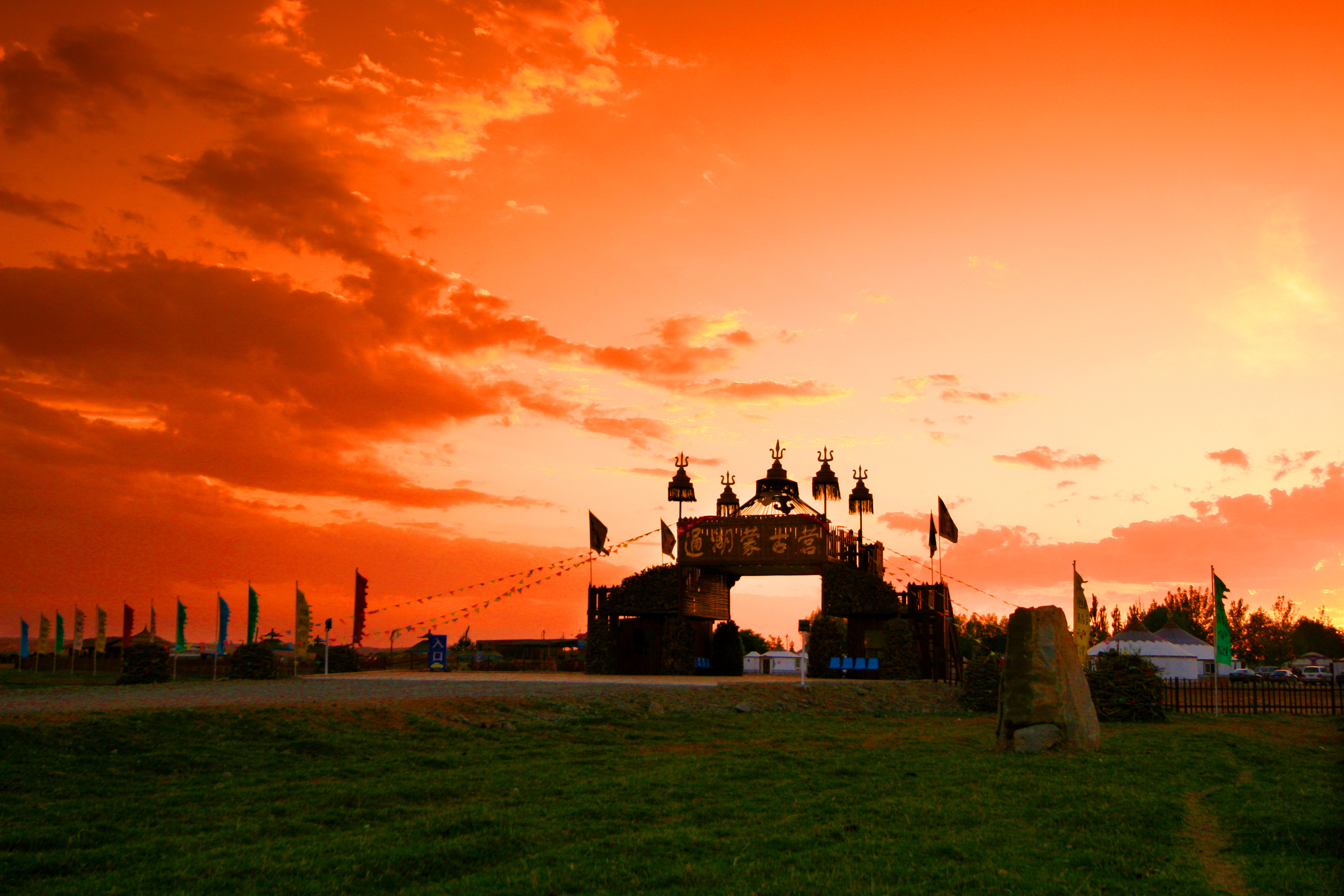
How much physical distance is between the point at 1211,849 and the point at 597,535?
42218mm

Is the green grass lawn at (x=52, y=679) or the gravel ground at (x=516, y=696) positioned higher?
the gravel ground at (x=516, y=696)

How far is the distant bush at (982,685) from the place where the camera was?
39156 millimetres

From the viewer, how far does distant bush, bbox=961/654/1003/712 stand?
39156 millimetres

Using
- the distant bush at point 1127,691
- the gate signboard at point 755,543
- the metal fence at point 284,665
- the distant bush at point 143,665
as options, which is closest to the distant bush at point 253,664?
the metal fence at point 284,665

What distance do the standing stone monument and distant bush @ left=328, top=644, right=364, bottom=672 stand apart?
41959 millimetres

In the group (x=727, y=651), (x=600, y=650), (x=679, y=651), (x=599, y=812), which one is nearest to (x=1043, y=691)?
(x=599, y=812)

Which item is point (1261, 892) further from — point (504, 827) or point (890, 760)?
point (890, 760)

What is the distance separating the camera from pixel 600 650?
50719 mm

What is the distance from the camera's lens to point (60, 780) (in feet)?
51.1

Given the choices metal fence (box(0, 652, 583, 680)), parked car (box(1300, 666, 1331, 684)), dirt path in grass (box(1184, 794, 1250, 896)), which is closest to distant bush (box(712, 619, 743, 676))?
metal fence (box(0, 652, 583, 680))

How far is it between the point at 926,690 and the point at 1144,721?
9.06 m

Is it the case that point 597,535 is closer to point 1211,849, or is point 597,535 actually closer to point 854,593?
point 854,593

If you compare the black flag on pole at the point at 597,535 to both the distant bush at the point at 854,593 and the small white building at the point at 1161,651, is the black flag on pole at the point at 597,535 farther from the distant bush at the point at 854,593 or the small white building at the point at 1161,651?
the small white building at the point at 1161,651

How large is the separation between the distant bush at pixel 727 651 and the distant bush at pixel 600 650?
6148mm
